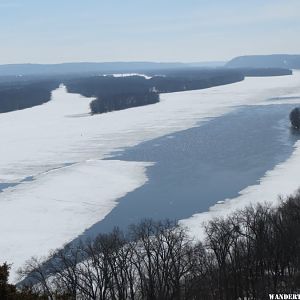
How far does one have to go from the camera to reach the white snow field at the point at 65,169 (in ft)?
57.4

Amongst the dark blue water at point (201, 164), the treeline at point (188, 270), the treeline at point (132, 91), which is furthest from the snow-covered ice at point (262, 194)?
the treeline at point (132, 91)

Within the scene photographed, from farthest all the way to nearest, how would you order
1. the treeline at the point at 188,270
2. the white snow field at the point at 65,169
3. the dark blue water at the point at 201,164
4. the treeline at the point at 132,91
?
the treeline at the point at 132,91 → the dark blue water at the point at 201,164 → the white snow field at the point at 65,169 → the treeline at the point at 188,270

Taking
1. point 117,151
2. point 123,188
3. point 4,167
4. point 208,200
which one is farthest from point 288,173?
point 4,167

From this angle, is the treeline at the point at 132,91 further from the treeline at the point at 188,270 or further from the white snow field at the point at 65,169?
the treeline at the point at 188,270

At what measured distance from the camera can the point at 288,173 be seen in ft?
78.2

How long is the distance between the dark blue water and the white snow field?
36.6 inches

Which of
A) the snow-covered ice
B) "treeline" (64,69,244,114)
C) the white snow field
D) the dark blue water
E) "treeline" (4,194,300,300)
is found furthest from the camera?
"treeline" (64,69,244,114)

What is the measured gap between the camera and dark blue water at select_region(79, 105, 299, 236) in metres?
19.8

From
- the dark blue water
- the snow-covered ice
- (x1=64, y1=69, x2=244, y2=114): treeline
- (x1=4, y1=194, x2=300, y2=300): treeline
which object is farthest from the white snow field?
(x1=64, y1=69, x2=244, y2=114): treeline

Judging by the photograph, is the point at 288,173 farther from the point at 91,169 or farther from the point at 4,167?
the point at 4,167

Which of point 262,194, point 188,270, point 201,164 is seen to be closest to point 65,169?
point 201,164

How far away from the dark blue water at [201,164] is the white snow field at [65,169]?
93cm

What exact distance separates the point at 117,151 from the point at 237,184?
11.7m

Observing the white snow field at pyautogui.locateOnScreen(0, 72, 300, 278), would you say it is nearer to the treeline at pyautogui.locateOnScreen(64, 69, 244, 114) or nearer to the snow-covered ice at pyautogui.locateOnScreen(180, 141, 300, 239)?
the snow-covered ice at pyautogui.locateOnScreen(180, 141, 300, 239)
